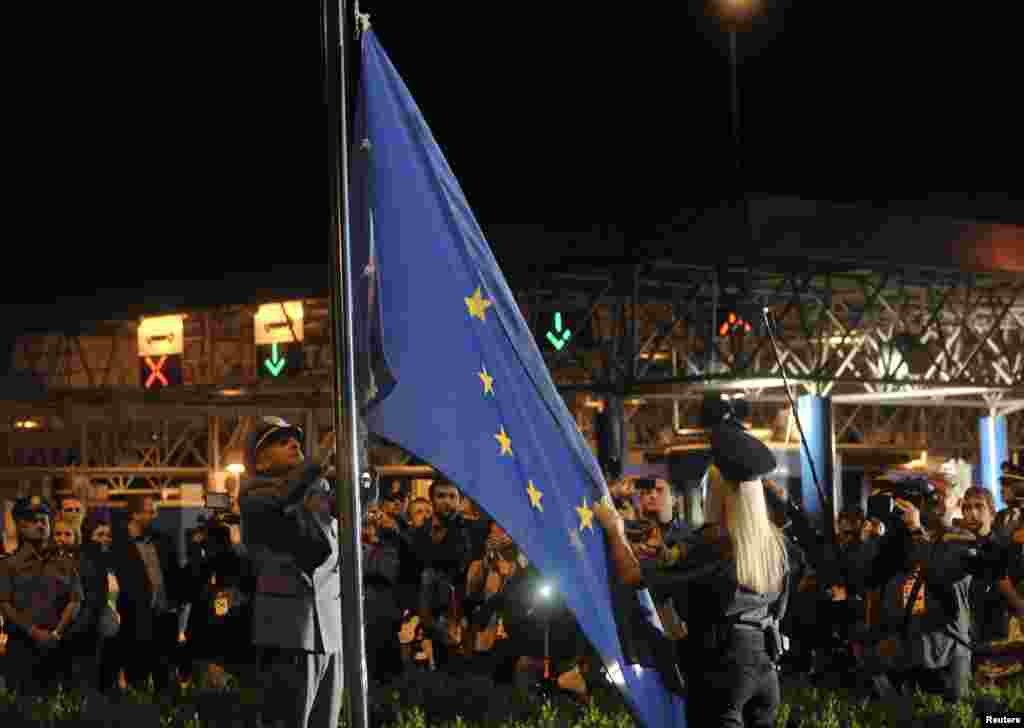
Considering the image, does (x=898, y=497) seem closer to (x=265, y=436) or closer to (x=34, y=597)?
(x=265, y=436)

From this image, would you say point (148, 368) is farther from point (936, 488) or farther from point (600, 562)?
point (600, 562)

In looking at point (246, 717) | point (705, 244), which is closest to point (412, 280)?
point (246, 717)

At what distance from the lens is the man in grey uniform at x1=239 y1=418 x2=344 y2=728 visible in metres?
9.27

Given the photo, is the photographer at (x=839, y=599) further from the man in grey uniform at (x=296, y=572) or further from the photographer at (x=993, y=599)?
the man in grey uniform at (x=296, y=572)

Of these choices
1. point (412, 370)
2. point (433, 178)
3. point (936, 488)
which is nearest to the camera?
point (412, 370)

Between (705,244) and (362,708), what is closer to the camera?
(362,708)

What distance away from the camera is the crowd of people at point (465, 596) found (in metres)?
13.0

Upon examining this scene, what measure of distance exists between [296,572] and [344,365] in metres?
3.51

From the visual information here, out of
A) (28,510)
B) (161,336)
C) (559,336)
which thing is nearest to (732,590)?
(28,510)

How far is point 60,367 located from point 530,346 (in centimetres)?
3942

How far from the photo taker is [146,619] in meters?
17.8

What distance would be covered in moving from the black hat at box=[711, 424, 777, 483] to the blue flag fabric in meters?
0.93

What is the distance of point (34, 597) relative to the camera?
50.2 feet

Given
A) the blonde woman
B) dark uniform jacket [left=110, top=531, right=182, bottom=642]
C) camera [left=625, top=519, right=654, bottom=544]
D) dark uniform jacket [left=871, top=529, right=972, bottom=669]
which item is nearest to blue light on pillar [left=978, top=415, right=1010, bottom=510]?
dark uniform jacket [left=110, top=531, right=182, bottom=642]
